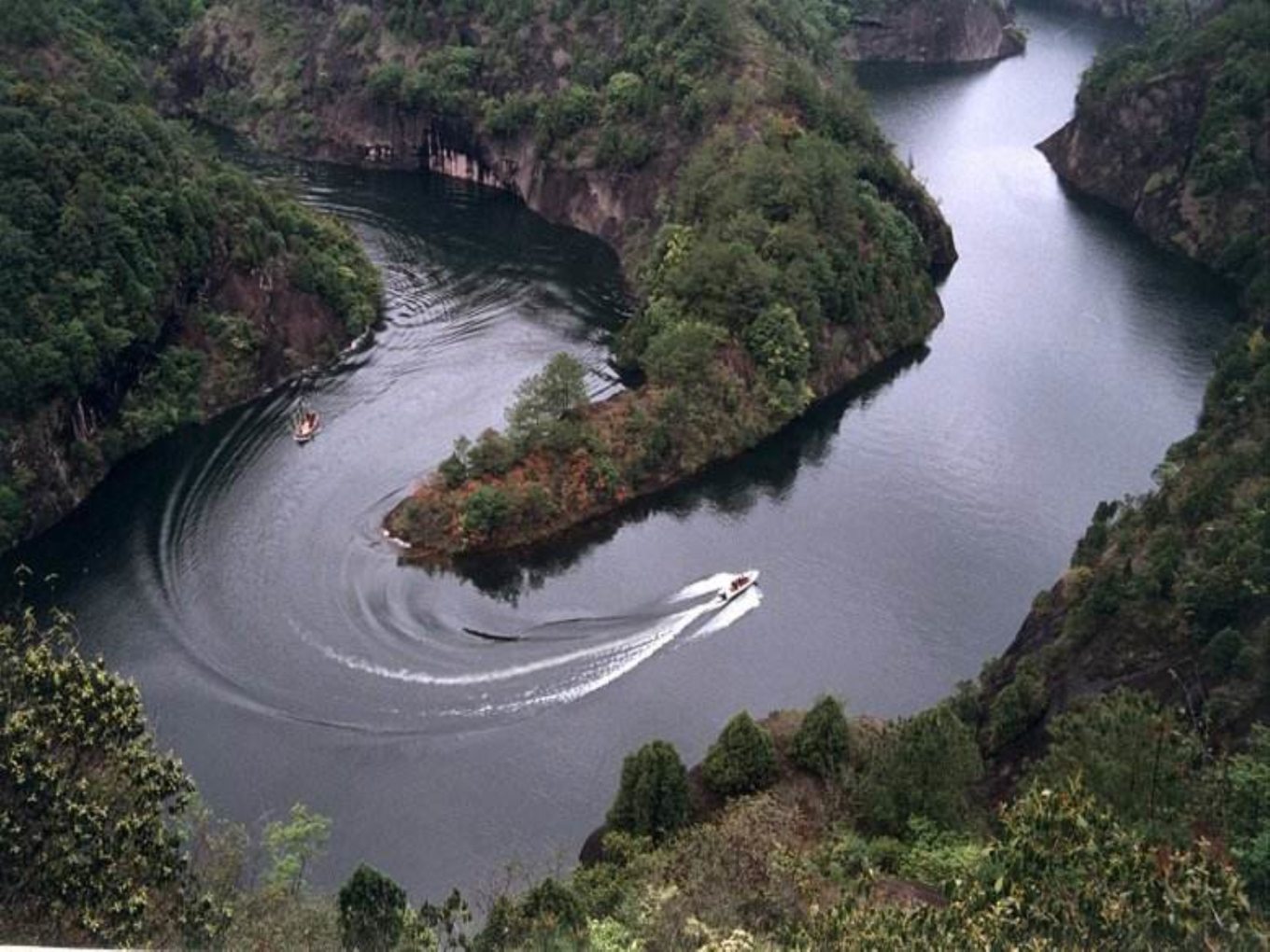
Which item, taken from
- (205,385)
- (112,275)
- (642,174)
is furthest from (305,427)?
(642,174)

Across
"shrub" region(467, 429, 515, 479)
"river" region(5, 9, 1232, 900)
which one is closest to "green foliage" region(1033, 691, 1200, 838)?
Result: "river" region(5, 9, 1232, 900)

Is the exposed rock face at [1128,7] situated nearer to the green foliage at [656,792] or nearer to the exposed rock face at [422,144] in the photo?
the exposed rock face at [422,144]

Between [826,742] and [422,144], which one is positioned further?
[422,144]

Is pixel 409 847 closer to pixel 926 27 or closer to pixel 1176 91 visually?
pixel 1176 91

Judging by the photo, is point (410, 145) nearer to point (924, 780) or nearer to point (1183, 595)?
point (1183, 595)

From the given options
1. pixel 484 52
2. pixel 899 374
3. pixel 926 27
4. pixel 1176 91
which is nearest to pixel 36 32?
pixel 484 52

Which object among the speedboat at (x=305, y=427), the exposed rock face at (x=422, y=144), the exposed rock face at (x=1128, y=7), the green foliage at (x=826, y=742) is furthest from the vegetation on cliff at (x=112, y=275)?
the exposed rock face at (x=1128, y=7)

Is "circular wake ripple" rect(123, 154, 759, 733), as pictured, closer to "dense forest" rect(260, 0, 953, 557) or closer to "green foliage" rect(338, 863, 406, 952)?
"dense forest" rect(260, 0, 953, 557)
